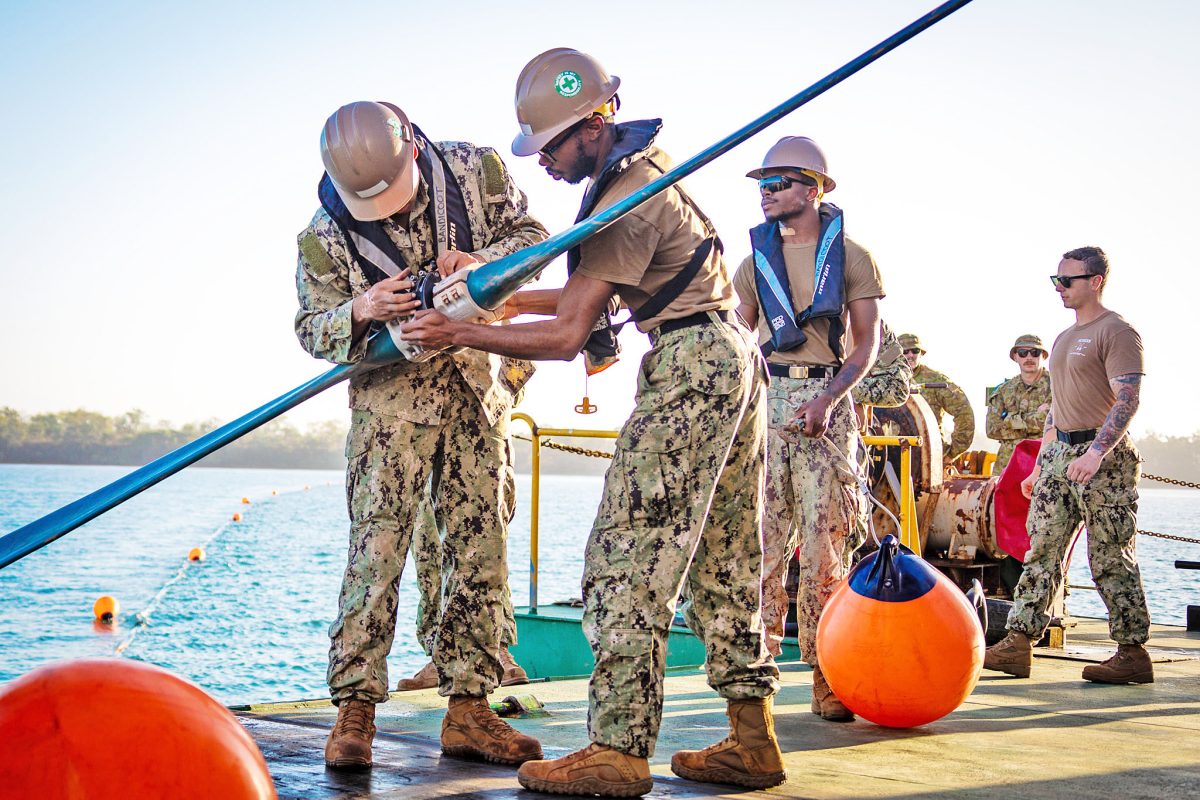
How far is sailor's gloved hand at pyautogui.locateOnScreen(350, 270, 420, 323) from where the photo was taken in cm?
413

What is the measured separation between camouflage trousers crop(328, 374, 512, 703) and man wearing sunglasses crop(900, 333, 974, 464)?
337 inches

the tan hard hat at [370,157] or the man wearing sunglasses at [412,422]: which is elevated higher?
the tan hard hat at [370,157]

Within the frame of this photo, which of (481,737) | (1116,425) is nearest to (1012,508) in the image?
(1116,425)

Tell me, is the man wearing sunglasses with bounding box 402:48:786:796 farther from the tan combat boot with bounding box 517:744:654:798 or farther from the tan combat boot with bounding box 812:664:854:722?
the tan combat boot with bounding box 812:664:854:722

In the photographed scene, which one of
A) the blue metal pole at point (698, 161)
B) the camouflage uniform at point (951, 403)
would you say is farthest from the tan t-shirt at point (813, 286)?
the camouflage uniform at point (951, 403)

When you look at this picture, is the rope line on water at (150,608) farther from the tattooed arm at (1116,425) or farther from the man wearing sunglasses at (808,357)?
the tattooed arm at (1116,425)

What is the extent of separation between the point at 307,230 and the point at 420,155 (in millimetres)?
489

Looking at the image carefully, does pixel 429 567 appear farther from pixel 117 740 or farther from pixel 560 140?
pixel 117 740

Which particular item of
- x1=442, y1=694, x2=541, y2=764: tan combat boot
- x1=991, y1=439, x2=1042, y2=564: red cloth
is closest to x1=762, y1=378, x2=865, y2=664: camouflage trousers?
x1=442, y1=694, x2=541, y2=764: tan combat boot

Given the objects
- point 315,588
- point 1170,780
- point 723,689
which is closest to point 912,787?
point 723,689

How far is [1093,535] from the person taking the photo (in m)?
6.94

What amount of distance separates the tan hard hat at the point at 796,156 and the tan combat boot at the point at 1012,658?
10.0ft

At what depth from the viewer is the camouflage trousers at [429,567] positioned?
4.87m

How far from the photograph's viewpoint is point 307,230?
450 cm
